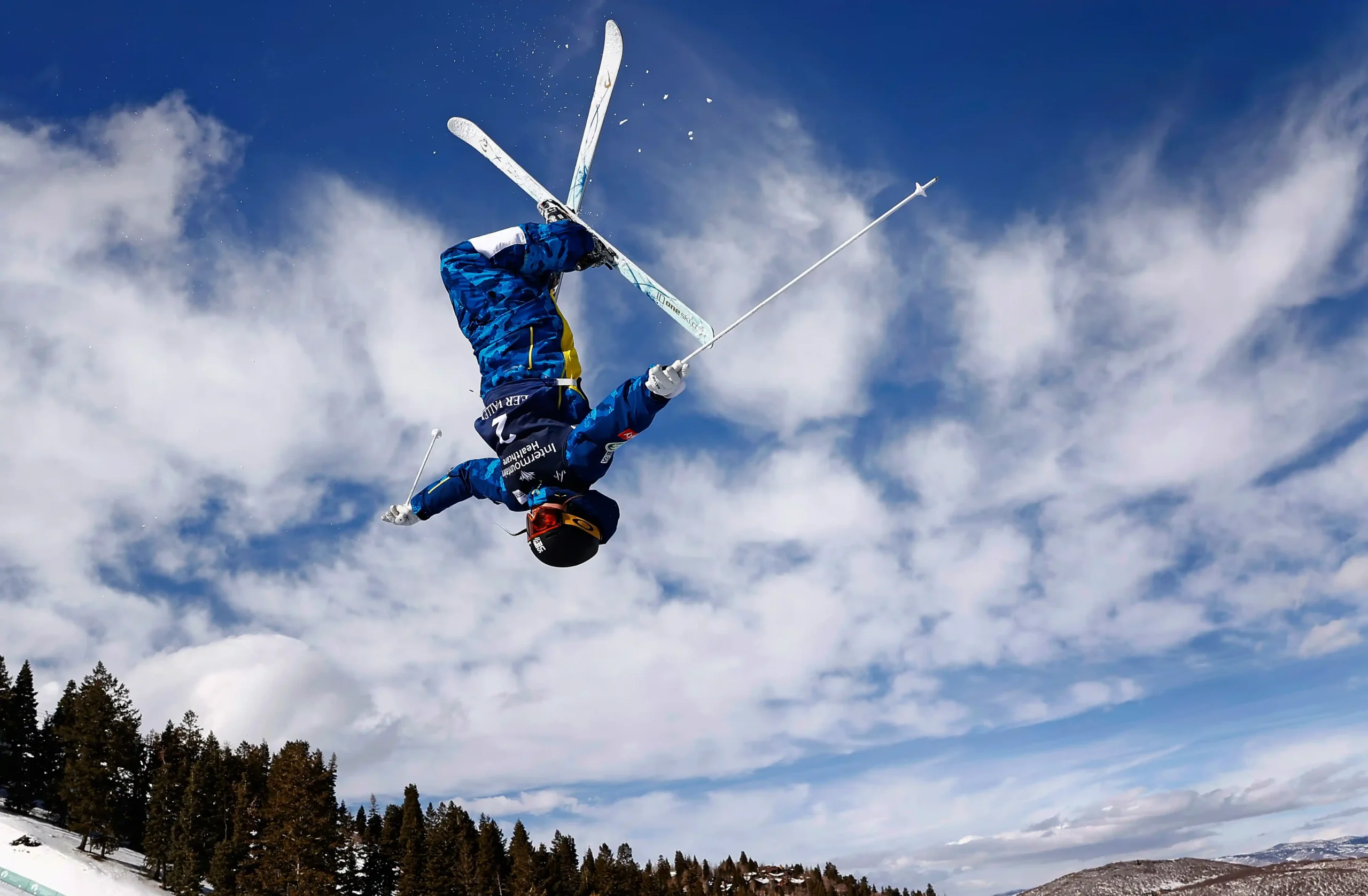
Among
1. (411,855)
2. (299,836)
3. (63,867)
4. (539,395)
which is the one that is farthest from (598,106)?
(411,855)

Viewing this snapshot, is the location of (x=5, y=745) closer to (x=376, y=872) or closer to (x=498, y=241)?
(x=376, y=872)

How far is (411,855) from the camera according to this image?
62375 mm

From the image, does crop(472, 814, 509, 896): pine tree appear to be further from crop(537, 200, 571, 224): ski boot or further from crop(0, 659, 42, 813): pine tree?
crop(537, 200, 571, 224): ski boot

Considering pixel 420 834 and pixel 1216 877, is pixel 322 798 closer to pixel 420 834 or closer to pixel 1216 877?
pixel 420 834

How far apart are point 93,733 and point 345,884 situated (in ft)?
66.8

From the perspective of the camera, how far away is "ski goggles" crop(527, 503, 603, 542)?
6949 mm

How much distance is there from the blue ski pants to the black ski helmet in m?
1.30

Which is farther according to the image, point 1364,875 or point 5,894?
point 1364,875

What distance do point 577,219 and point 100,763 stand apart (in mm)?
65720

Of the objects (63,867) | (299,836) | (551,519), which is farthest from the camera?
(63,867)

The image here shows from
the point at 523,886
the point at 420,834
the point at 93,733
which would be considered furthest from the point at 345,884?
the point at 93,733

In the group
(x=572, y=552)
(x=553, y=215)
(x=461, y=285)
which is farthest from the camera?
(x=553, y=215)

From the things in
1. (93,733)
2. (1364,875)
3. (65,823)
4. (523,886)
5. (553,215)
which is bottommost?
(1364,875)

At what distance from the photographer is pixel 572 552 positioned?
7145 millimetres
